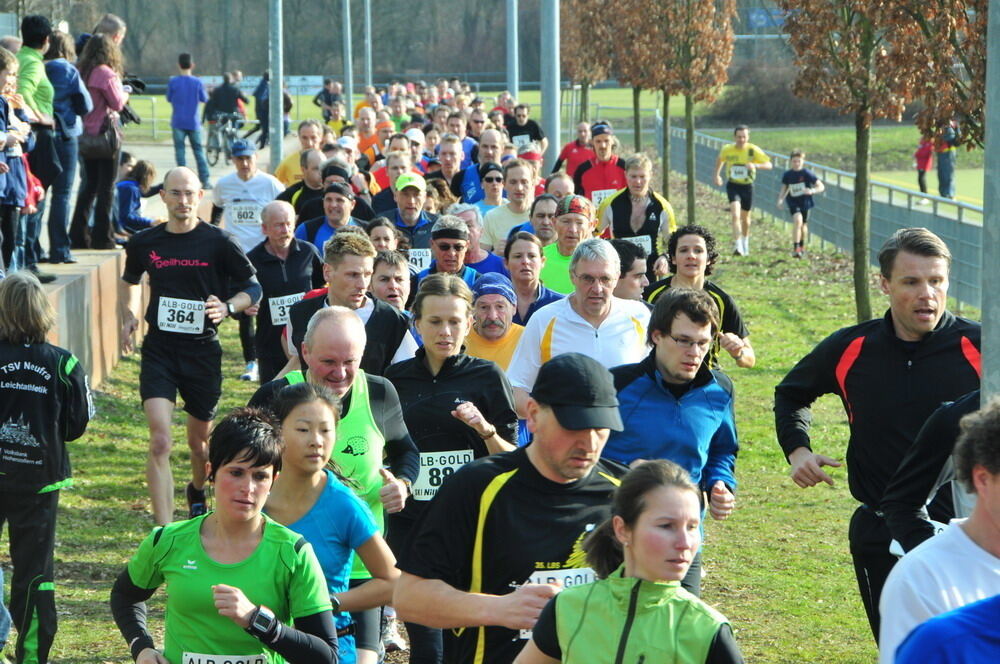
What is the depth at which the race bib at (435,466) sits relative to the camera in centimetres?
694

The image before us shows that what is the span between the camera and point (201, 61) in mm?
85938

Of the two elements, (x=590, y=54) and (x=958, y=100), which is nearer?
(x=958, y=100)

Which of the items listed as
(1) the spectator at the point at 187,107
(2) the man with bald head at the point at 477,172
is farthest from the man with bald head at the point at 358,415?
(1) the spectator at the point at 187,107

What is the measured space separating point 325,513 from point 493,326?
3.00 metres

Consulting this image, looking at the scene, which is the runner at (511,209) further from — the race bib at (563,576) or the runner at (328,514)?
the race bib at (563,576)

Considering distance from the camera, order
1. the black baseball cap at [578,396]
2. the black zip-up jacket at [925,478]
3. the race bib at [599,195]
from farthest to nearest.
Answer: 1. the race bib at [599,195]
2. the black zip-up jacket at [925,478]
3. the black baseball cap at [578,396]

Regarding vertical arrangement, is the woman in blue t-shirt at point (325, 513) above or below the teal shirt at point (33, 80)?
below

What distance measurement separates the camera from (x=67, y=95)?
535 inches

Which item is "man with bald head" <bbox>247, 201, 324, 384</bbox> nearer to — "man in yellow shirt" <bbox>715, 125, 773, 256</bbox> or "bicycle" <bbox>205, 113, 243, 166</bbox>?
"man in yellow shirt" <bbox>715, 125, 773, 256</bbox>

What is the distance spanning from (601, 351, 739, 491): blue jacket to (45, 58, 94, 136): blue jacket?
28.1 feet

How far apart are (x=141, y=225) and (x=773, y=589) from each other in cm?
968

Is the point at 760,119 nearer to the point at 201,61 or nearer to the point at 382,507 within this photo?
the point at 201,61

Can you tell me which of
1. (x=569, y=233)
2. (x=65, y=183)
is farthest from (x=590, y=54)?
(x=569, y=233)

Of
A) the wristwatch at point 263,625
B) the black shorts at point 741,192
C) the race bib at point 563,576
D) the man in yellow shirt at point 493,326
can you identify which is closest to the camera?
the race bib at point 563,576
